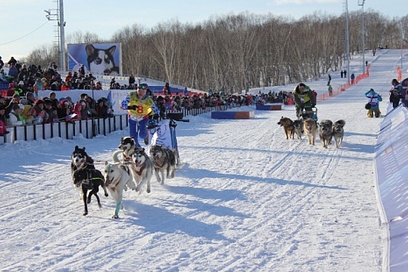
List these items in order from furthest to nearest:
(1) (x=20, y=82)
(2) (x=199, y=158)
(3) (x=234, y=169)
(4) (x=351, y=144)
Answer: (1) (x=20, y=82), (4) (x=351, y=144), (2) (x=199, y=158), (3) (x=234, y=169)

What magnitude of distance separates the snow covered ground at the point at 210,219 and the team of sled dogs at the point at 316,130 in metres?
1.31

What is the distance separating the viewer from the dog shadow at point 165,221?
6906 mm

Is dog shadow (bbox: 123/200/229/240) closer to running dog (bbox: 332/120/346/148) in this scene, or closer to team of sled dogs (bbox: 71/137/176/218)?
team of sled dogs (bbox: 71/137/176/218)

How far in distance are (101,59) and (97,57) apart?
261 mm

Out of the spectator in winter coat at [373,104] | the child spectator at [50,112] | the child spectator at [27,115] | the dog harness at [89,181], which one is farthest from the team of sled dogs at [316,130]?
the dog harness at [89,181]

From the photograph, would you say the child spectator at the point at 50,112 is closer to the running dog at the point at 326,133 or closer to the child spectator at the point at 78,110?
the child spectator at the point at 78,110

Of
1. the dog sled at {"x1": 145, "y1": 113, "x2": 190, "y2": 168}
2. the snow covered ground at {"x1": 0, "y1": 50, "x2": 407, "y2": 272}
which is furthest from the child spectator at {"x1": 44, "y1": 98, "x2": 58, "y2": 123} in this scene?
the dog sled at {"x1": 145, "y1": 113, "x2": 190, "y2": 168}

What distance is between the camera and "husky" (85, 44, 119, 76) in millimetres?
36844

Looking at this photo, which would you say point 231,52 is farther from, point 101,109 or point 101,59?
point 101,109

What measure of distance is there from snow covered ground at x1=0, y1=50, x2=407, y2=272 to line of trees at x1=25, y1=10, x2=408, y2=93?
192 feet

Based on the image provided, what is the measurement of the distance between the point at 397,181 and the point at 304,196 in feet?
6.18

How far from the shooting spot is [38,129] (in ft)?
52.8

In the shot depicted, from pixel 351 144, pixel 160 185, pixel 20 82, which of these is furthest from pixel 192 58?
pixel 160 185

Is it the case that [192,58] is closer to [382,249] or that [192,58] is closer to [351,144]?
[351,144]
